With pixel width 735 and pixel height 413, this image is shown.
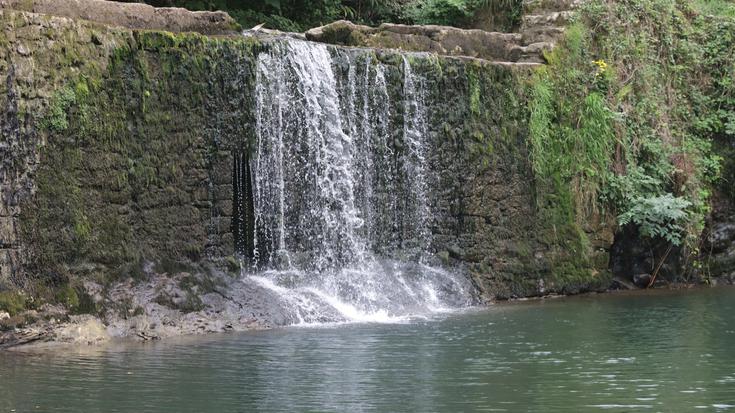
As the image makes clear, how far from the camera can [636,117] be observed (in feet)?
59.4

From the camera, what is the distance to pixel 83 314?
39.3 feet

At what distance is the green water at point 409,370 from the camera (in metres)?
8.30

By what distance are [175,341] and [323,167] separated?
12.4ft

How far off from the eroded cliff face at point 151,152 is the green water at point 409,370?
143cm

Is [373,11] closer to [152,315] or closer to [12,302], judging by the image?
[152,315]

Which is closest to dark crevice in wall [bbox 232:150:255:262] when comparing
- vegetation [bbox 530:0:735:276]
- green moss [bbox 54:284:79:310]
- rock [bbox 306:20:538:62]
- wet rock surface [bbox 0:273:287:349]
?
wet rock surface [bbox 0:273:287:349]

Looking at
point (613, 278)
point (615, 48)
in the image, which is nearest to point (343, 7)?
point (615, 48)

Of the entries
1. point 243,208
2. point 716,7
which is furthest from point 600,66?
point 243,208

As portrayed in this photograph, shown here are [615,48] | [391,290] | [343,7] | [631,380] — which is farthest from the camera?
[343,7]

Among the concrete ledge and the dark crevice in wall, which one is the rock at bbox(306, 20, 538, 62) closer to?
the concrete ledge

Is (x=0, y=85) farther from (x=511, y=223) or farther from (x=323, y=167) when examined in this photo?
(x=511, y=223)

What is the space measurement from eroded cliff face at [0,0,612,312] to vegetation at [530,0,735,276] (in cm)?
130

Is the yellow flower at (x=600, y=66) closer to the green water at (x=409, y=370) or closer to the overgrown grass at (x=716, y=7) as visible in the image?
the overgrown grass at (x=716, y=7)

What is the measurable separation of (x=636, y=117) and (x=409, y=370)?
949 centimetres
